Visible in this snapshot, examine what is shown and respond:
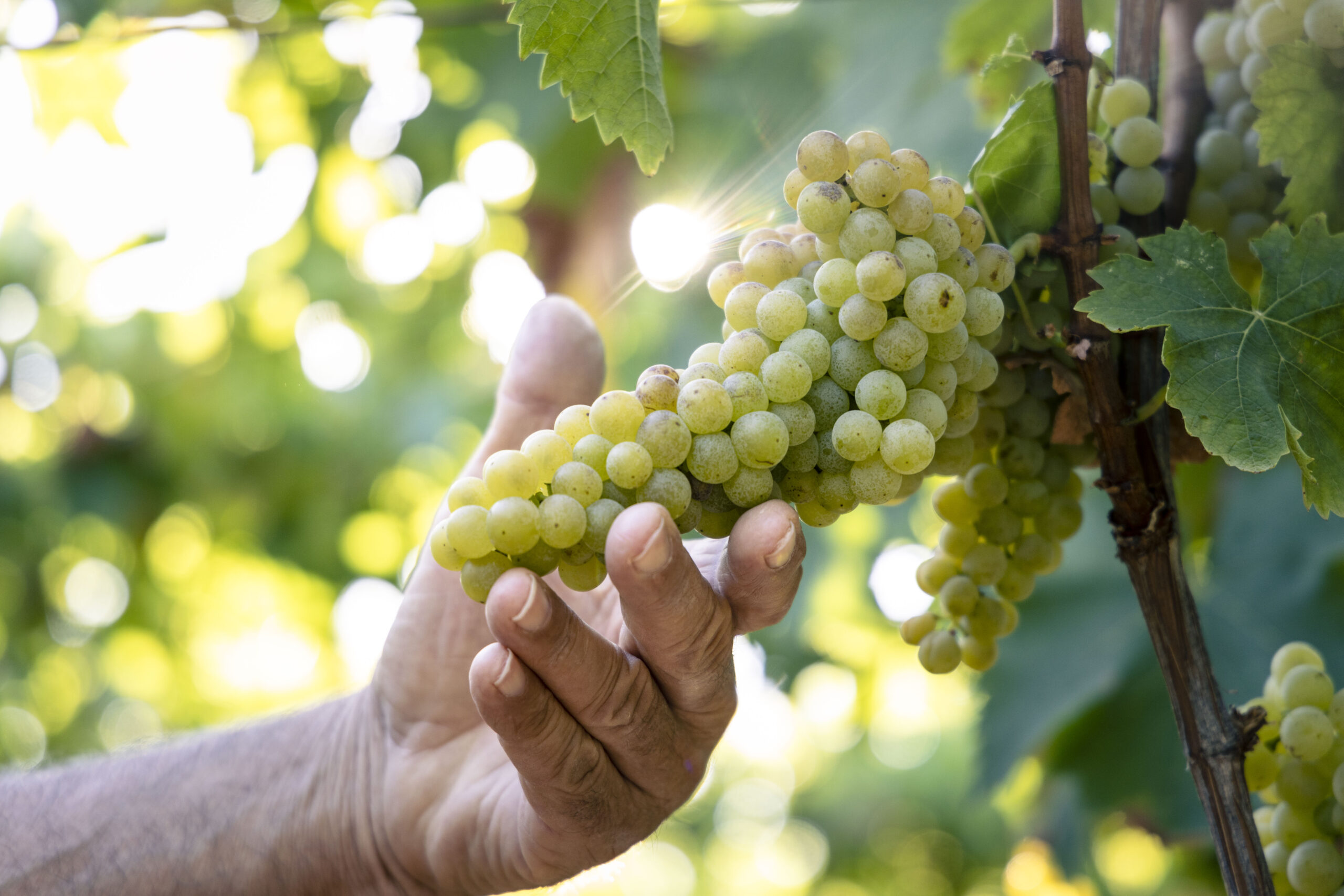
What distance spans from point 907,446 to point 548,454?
193 millimetres

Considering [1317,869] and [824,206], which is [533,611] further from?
[1317,869]

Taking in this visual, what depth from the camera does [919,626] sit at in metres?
0.71

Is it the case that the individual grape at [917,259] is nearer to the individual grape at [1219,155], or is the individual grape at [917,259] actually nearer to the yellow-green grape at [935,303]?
the yellow-green grape at [935,303]

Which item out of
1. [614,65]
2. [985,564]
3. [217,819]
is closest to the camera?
[614,65]

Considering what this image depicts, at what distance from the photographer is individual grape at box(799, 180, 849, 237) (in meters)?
0.51

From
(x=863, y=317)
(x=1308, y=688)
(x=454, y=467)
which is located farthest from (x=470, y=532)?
(x=454, y=467)

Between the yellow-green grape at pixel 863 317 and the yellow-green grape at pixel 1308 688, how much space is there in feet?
1.34

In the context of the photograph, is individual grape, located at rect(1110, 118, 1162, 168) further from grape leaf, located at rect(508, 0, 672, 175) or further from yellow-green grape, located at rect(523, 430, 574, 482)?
yellow-green grape, located at rect(523, 430, 574, 482)

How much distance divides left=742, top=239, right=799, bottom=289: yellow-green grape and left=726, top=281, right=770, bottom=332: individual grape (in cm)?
1

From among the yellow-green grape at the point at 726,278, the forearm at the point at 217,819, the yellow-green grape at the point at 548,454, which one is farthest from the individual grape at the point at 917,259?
the forearm at the point at 217,819

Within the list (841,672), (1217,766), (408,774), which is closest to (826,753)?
(841,672)

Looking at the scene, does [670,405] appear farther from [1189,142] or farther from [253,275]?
[253,275]

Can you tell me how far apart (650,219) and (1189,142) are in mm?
1004

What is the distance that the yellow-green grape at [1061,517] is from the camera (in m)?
0.67
